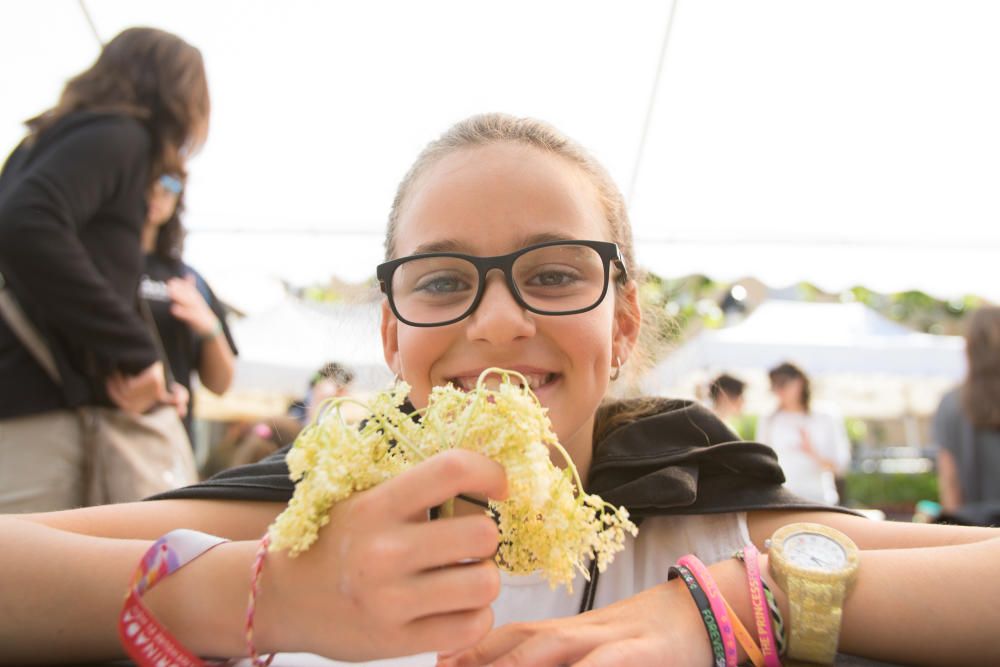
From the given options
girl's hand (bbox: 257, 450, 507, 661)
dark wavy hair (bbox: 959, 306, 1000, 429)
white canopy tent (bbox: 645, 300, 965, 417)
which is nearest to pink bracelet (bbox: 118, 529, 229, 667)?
girl's hand (bbox: 257, 450, 507, 661)

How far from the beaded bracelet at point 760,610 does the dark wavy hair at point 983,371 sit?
2.99 metres

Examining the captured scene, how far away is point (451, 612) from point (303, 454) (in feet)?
0.74

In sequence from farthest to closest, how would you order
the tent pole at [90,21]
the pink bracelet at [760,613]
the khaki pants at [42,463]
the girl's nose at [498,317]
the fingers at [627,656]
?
the tent pole at [90,21] → the khaki pants at [42,463] → the girl's nose at [498,317] → the pink bracelet at [760,613] → the fingers at [627,656]

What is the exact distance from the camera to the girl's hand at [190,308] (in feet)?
8.18

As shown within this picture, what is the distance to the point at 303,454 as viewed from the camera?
28.1 inches

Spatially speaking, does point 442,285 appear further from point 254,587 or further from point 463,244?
point 254,587

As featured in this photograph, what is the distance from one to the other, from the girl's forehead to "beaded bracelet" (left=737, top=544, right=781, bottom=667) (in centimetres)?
64

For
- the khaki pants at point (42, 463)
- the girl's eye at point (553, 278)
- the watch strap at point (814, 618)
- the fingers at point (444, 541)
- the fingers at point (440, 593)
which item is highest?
the girl's eye at point (553, 278)

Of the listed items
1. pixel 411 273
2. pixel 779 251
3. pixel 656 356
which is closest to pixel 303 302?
pixel 779 251

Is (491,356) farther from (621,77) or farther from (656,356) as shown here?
(621,77)

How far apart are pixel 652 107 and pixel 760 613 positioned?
3.02 meters

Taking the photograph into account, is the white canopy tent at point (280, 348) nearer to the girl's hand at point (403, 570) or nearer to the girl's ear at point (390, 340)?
the girl's ear at point (390, 340)

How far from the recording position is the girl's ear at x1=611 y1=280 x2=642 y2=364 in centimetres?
155

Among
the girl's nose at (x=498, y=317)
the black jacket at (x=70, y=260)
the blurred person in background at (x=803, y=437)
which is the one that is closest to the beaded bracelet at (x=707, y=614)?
the girl's nose at (x=498, y=317)
